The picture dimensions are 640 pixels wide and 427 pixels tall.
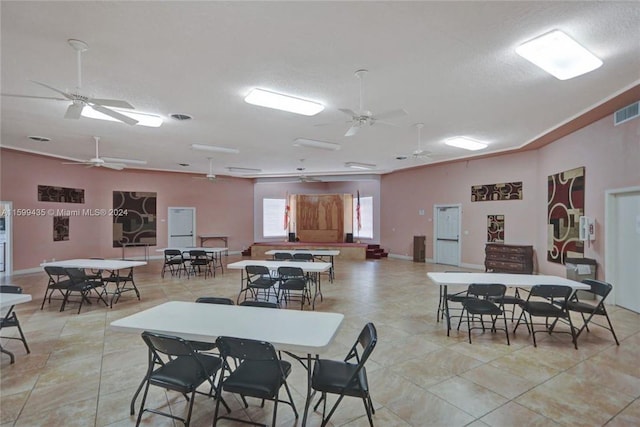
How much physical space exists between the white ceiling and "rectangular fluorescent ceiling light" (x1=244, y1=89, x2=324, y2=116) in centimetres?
16

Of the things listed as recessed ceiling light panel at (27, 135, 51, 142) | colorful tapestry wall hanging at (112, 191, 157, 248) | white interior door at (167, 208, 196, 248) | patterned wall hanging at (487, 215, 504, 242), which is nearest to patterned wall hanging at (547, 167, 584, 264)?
patterned wall hanging at (487, 215, 504, 242)

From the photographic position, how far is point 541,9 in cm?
260

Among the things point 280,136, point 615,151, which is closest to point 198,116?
point 280,136

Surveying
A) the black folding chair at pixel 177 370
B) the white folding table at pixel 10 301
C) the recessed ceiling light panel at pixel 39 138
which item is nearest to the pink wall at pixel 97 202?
the recessed ceiling light panel at pixel 39 138

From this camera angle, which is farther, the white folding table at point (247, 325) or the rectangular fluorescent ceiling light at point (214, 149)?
the rectangular fluorescent ceiling light at point (214, 149)

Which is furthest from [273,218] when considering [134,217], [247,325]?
[247,325]

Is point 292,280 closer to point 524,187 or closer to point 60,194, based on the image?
point 524,187

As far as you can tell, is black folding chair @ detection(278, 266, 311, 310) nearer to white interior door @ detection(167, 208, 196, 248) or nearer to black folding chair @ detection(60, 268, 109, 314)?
black folding chair @ detection(60, 268, 109, 314)

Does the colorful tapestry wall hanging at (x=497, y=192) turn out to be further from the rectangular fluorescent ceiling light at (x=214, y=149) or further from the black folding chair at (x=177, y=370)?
the black folding chair at (x=177, y=370)

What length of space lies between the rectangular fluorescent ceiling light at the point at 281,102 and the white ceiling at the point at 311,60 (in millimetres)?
158

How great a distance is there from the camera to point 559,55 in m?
3.24

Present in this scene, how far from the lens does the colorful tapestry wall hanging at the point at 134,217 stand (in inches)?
418

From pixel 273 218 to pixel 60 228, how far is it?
23.5ft

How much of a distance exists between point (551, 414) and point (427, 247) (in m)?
8.35
